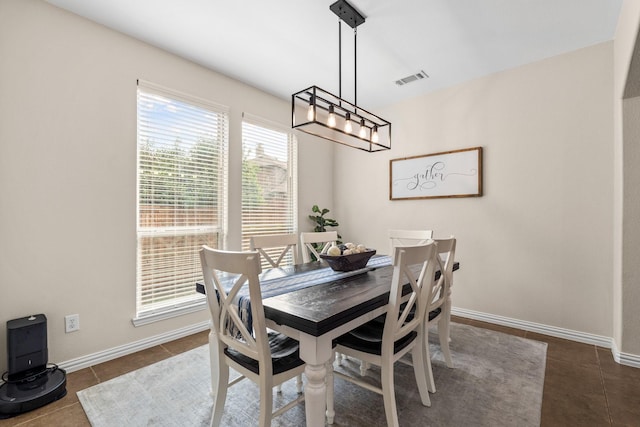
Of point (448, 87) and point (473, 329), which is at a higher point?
point (448, 87)

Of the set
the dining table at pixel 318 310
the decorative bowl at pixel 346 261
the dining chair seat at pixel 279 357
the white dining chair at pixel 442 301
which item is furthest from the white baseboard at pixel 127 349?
the white dining chair at pixel 442 301

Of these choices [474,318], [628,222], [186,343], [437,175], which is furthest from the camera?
[437,175]

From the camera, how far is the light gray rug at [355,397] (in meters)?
1.73

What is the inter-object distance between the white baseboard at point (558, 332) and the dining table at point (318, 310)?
198 cm

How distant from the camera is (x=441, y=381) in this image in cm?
212

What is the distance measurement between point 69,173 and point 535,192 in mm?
4155

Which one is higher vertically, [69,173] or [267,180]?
[267,180]

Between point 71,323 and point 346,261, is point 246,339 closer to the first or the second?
point 346,261

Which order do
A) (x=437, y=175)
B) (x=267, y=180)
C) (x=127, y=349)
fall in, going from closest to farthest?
(x=127, y=349), (x=437, y=175), (x=267, y=180)

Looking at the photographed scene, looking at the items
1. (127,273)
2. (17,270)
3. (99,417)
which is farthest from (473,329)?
(17,270)

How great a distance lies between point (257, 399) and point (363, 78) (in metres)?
3.22

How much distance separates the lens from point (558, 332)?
2.90 meters

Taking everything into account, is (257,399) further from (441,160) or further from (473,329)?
(441,160)

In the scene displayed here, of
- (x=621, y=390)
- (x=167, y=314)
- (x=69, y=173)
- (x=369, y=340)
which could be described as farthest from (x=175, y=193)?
(x=621, y=390)
